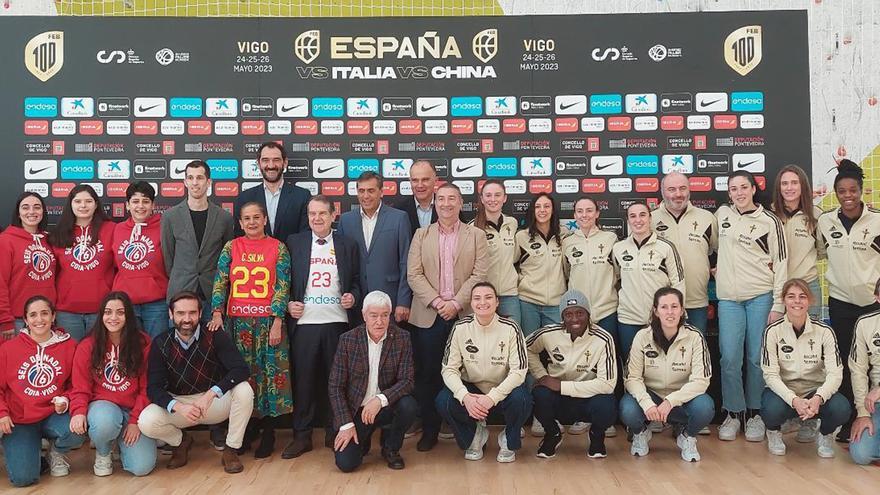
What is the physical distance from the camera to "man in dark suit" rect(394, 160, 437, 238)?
5.27 metres

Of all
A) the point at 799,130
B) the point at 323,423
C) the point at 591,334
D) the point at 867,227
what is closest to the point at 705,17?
the point at 799,130

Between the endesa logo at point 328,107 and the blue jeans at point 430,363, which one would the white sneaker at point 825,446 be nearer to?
the blue jeans at point 430,363

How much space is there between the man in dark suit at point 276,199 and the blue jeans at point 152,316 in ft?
2.55

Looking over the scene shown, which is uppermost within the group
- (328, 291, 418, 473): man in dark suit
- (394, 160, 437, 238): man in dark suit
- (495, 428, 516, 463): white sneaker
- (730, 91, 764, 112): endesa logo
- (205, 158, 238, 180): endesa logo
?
(730, 91, 764, 112): endesa logo

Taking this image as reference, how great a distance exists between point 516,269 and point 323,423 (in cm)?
195

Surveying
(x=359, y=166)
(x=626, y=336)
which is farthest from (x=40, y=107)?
(x=626, y=336)

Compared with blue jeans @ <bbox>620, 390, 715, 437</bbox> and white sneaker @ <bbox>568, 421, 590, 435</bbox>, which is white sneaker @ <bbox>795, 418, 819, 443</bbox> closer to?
blue jeans @ <bbox>620, 390, 715, 437</bbox>

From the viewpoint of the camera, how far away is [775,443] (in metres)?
4.74

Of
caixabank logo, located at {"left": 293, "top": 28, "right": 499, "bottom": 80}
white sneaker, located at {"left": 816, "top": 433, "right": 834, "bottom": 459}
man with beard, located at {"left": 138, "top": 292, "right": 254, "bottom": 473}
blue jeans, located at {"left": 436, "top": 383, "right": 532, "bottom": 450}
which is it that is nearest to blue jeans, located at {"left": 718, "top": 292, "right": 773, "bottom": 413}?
white sneaker, located at {"left": 816, "top": 433, "right": 834, "bottom": 459}

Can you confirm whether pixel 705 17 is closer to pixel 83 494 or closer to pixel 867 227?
pixel 867 227

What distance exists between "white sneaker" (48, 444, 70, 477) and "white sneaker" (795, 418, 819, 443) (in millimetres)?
4810

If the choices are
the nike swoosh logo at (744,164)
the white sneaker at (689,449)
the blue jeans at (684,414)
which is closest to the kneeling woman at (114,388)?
the blue jeans at (684,414)

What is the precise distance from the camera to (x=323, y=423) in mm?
5680

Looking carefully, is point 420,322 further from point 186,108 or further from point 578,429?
point 186,108
